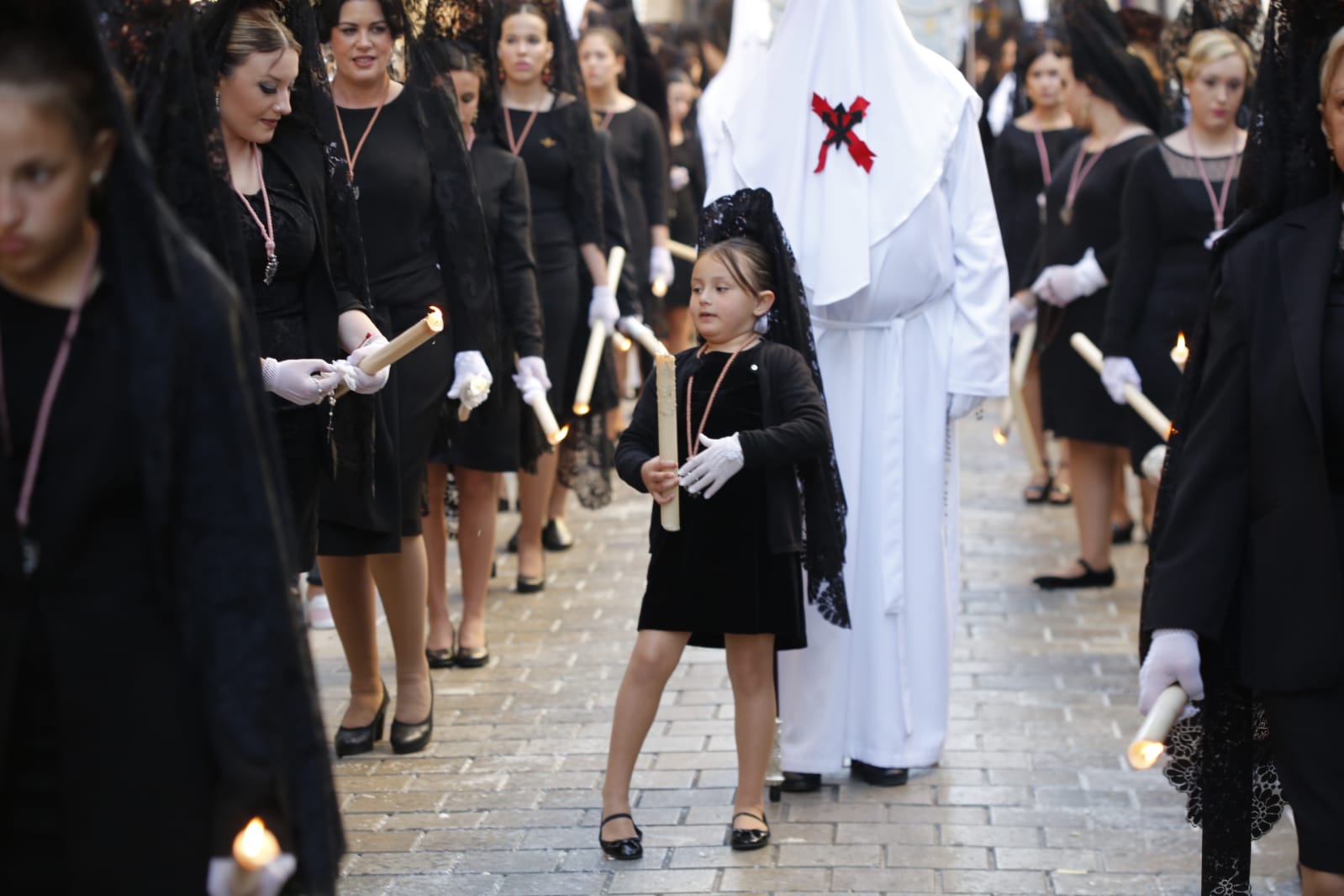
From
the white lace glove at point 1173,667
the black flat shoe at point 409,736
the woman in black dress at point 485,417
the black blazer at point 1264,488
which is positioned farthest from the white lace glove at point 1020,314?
the white lace glove at point 1173,667

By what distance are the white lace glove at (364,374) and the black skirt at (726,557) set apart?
2.63 ft

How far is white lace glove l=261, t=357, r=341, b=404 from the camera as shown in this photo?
4.63 m

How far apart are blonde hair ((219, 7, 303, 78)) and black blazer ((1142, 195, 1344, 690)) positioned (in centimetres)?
243

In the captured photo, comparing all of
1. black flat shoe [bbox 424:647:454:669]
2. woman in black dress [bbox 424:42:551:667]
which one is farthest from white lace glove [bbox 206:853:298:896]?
black flat shoe [bbox 424:647:454:669]

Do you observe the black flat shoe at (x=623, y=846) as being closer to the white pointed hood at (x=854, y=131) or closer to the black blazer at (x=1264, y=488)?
the white pointed hood at (x=854, y=131)

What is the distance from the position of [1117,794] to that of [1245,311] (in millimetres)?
2348

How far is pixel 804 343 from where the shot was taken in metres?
4.89

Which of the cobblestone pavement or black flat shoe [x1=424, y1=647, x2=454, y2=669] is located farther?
black flat shoe [x1=424, y1=647, x2=454, y2=669]

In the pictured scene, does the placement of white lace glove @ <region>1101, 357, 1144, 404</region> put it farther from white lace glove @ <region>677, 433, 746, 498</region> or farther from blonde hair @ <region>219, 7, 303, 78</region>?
blonde hair @ <region>219, 7, 303, 78</region>

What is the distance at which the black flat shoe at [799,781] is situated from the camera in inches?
212

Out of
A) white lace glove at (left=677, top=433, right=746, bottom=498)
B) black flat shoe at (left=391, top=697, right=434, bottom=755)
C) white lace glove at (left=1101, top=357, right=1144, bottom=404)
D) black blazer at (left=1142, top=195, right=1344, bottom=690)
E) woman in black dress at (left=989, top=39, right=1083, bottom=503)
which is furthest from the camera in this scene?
woman in black dress at (left=989, top=39, right=1083, bottom=503)

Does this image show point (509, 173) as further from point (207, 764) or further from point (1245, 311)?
point (207, 764)

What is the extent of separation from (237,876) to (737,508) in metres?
2.41

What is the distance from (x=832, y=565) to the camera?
495 cm
